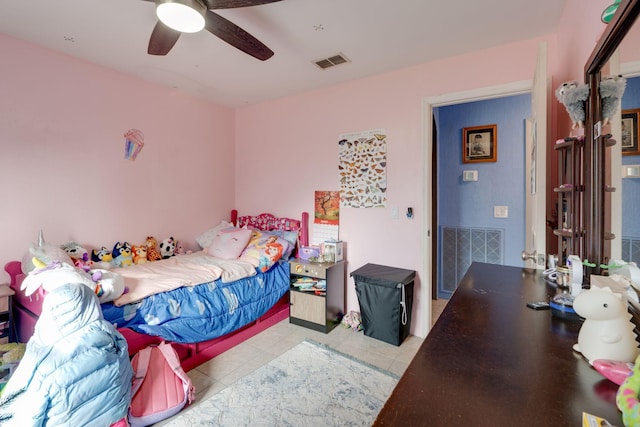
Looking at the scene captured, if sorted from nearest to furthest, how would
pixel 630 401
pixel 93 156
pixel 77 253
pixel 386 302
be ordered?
pixel 630 401 < pixel 77 253 < pixel 386 302 < pixel 93 156

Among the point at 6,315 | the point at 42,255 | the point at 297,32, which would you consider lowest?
the point at 6,315

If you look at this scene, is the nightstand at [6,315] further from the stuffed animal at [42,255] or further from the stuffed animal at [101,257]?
the stuffed animal at [101,257]

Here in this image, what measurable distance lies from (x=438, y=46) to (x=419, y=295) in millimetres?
2140

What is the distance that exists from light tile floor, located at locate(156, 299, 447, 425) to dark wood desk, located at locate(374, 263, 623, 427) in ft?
4.93

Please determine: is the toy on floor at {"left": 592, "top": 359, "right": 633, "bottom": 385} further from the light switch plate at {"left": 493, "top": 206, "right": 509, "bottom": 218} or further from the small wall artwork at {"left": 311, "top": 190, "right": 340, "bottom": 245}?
the light switch plate at {"left": 493, "top": 206, "right": 509, "bottom": 218}

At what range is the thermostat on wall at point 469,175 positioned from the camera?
11.5ft

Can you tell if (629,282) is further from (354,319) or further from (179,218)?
(179,218)

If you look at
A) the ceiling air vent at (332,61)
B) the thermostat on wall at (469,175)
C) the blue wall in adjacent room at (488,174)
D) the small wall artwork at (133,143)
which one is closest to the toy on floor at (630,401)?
the ceiling air vent at (332,61)

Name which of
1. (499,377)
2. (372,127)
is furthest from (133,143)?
(499,377)

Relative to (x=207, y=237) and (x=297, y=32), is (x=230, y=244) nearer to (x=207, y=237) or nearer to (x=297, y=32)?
(x=207, y=237)

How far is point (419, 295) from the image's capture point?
2775mm

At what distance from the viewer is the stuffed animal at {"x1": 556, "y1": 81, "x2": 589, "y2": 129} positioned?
1.23 metres

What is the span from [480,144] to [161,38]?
3308 millimetres

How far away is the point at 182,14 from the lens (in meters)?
1.50
